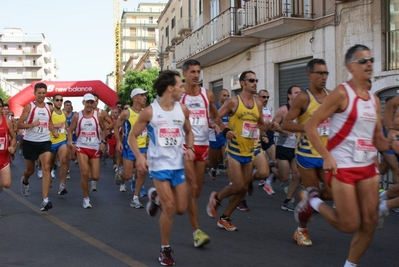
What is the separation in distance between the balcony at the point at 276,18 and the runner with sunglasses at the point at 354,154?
12871 millimetres

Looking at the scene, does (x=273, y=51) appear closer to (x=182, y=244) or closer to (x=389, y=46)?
(x=389, y=46)

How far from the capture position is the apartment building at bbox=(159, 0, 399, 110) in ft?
49.3

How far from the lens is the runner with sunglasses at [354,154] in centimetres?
522

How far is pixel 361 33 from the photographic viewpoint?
15695 millimetres

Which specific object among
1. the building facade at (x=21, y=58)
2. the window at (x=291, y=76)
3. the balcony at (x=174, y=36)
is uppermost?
the building facade at (x=21, y=58)

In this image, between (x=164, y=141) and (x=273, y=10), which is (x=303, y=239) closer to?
(x=164, y=141)

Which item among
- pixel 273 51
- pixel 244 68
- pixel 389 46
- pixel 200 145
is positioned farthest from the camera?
pixel 244 68

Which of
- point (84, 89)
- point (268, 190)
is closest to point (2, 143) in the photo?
point (268, 190)

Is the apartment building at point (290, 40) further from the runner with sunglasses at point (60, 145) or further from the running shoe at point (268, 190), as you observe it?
the runner with sunglasses at point (60, 145)

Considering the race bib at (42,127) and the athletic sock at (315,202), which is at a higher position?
the race bib at (42,127)

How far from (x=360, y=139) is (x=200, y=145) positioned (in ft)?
9.44

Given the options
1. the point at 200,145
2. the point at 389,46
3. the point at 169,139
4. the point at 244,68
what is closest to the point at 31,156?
the point at 200,145

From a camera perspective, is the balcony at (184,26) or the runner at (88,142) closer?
the runner at (88,142)

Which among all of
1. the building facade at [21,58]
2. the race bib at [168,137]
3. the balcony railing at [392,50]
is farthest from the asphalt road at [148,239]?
the building facade at [21,58]
